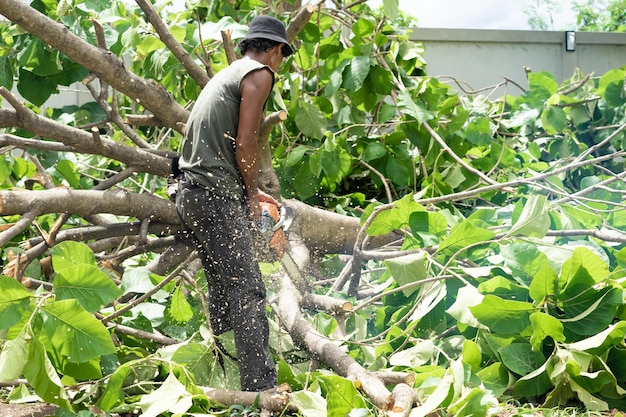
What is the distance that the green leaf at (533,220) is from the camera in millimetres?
2328

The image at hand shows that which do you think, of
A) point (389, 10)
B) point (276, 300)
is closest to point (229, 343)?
point (276, 300)

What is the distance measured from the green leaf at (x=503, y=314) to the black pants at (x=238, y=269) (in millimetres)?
667

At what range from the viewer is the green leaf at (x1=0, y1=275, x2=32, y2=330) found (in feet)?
6.26

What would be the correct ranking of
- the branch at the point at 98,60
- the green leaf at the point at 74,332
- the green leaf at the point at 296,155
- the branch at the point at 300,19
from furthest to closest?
the green leaf at the point at 296,155
the branch at the point at 300,19
the branch at the point at 98,60
the green leaf at the point at 74,332

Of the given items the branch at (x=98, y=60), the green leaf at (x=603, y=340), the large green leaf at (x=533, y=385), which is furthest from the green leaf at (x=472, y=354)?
the branch at (x=98, y=60)

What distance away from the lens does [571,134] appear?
13.8 feet

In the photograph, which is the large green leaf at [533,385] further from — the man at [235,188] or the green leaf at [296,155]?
the green leaf at [296,155]

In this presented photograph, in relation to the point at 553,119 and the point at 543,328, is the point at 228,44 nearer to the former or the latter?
→ the point at 543,328

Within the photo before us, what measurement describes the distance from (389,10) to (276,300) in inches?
43.5

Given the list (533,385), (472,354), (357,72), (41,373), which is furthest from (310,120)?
(41,373)

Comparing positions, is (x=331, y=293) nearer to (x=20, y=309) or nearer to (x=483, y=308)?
(x=483, y=308)

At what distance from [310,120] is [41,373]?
1748 mm

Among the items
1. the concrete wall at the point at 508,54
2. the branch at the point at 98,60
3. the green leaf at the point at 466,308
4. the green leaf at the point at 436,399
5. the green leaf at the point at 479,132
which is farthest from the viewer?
the concrete wall at the point at 508,54

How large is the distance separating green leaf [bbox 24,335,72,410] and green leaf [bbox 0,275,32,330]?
0.23 feet
